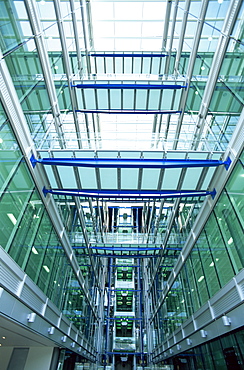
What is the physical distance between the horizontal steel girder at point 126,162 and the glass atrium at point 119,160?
41 millimetres

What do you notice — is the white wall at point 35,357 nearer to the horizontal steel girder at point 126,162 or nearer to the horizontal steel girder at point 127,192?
the horizontal steel girder at point 127,192

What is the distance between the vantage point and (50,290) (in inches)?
461

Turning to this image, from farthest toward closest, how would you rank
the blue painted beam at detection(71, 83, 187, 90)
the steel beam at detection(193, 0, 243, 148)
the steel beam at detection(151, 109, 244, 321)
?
the blue painted beam at detection(71, 83, 187, 90), the steel beam at detection(193, 0, 243, 148), the steel beam at detection(151, 109, 244, 321)

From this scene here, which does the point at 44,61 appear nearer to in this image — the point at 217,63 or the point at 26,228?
the point at 26,228

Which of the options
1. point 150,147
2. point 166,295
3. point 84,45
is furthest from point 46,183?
point 166,295

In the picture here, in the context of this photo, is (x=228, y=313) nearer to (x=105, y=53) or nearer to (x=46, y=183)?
(x=46, y=183)

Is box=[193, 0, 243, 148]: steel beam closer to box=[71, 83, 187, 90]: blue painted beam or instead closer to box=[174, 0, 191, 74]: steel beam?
box=[71, 83, 187, 90]: blue painted beam

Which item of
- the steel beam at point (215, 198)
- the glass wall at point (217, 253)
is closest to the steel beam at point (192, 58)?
the steel beam at point (215, 198)

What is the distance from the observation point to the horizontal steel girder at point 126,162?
29.9ft

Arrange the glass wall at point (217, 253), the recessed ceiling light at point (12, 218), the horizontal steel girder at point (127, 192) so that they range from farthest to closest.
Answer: the horizontal steel girder at point (127, 192), the glass wall at point (217, 253), the recessed ceiling light at point (12, 218)

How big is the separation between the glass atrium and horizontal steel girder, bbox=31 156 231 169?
0.14 feet

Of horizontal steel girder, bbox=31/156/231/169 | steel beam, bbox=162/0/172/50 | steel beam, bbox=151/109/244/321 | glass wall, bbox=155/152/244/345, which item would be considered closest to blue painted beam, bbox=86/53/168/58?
steel beam, bbox=162/0/172/50

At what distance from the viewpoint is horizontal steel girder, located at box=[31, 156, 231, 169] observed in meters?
9.12

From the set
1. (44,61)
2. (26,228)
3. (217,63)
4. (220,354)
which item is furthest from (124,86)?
(220,354)
